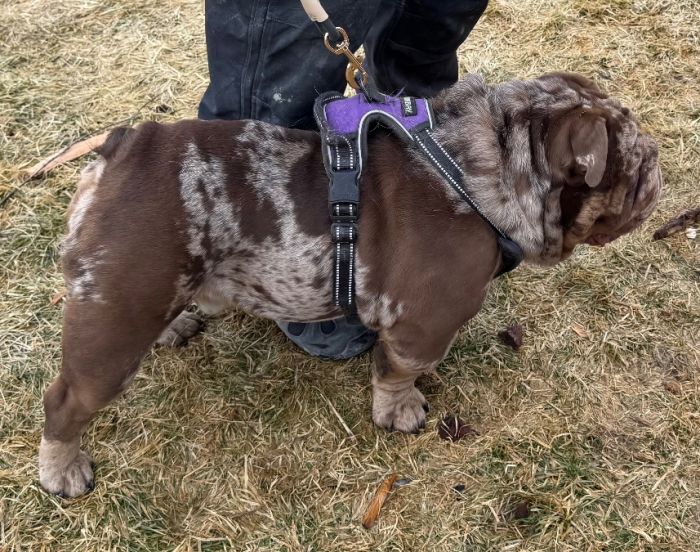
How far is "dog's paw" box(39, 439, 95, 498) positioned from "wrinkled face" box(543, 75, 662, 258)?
3042 mm

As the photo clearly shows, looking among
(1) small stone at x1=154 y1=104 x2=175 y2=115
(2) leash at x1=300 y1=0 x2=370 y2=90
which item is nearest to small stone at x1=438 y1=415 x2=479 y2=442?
(2) leash at x1=300 y1=0 x2=370 y2=90

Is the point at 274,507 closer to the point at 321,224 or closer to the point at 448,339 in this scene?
the point at 448,339

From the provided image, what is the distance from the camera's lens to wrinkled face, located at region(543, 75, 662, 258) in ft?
Answer: 10.7

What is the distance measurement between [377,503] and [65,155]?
3775mm

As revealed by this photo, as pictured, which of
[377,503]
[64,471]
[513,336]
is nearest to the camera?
[64,471]

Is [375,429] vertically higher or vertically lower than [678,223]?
lower

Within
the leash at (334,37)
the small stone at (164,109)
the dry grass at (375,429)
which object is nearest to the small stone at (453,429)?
the dry grass at (375,429)

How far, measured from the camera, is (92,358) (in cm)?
327

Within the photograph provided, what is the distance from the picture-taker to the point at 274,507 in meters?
3.96

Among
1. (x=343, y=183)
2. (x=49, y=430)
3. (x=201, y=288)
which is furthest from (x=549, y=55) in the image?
(x=49, y=430)

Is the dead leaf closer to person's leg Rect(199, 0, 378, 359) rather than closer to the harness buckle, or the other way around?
the harness buckle

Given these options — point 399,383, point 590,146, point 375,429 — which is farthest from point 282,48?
point 375,429

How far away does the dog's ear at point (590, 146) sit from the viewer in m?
3.19

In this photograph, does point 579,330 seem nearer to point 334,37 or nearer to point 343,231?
point 343,231
